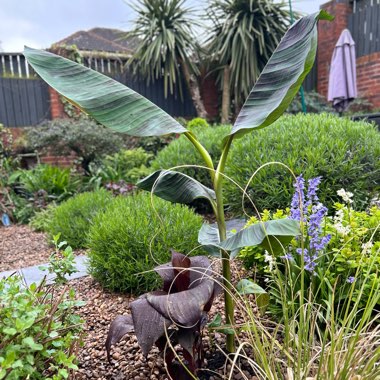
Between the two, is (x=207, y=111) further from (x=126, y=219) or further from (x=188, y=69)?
(x=126, y=219)

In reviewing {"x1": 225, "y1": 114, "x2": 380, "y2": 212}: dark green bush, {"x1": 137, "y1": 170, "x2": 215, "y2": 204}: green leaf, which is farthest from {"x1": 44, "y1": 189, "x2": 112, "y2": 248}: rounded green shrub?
{"x1": 137, "y1": 170, "x2": 215, "y2": 204}: green leaf

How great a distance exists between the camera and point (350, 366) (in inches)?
44.7

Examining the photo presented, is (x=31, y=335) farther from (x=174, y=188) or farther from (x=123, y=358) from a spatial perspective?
(x=174, y=188)

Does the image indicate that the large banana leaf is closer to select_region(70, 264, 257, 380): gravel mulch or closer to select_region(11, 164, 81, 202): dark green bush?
select_region(70, 264, 257, 380): gravel mulch

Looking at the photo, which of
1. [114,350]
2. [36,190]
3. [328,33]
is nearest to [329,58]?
[328,33]

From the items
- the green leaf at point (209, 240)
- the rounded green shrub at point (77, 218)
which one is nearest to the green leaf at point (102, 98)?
the green leaf at point (209, 240)

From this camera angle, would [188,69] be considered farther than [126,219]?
Yes

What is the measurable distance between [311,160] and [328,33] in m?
7.68

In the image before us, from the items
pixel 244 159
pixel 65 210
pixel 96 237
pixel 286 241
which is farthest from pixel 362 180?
pixel 65 210

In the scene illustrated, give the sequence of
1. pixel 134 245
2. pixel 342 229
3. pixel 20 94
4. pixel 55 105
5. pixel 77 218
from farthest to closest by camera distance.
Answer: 1. pixel 55 105
2. pixel 20 94
3. pixel 77 218
4. pixel 134 245
5. pixel 342 229

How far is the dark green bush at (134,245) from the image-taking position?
2184mm

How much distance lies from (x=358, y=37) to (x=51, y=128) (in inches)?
289

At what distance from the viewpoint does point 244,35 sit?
27.0 feet

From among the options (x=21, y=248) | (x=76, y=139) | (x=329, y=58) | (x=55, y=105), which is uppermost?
(x=329, y=58)
